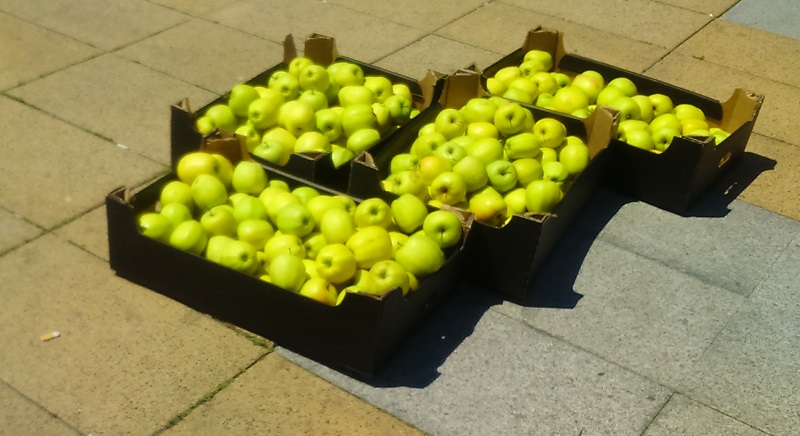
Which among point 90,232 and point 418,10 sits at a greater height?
point 418,10

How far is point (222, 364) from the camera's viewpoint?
4.37 m

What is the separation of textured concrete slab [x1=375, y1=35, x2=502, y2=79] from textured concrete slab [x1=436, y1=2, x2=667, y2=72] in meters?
0.14

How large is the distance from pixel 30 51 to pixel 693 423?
539 cm

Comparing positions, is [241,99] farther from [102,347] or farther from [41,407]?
[41,407]

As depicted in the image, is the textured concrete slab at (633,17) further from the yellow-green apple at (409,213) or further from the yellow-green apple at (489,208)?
the yellow-green apple at (409,213)

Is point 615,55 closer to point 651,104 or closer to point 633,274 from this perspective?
point 651,104

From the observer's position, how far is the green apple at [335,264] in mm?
4402

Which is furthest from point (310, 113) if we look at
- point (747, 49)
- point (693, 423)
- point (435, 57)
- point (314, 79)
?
point (747, 49)

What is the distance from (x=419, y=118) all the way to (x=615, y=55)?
2.92 meters

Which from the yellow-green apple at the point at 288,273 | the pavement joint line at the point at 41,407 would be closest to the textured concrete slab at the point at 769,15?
the yellow-green apple at the point at 288,273

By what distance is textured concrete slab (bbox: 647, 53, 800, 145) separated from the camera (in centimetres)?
703

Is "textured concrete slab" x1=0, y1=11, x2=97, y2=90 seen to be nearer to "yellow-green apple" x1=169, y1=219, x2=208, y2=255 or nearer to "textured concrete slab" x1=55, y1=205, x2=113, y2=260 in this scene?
"textured concrete slab" x1=55, y1=205, x2=113, y2=260

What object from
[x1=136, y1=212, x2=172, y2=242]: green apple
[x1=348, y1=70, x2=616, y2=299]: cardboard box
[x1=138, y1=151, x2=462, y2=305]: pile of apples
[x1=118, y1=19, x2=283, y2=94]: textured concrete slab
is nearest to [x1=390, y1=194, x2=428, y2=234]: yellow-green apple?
[x1=138, y1=151, x2=462, y2=305]: pile of apples

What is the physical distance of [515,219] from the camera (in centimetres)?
466
